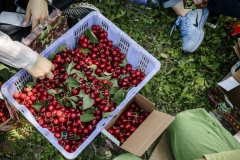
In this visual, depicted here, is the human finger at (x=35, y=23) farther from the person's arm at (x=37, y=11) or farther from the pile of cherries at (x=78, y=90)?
the pile of cherries at (x=78, y=90)

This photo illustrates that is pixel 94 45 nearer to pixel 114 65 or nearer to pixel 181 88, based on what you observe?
pixel 114 65

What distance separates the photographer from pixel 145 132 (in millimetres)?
1862

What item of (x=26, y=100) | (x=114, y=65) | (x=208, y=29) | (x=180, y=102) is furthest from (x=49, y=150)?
(x=208, y=29)

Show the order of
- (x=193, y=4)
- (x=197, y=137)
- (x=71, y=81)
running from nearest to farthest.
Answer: (x=197, y=137), (x=71, y=81), (x=193, y=4)

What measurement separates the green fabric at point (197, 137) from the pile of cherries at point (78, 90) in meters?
0.26

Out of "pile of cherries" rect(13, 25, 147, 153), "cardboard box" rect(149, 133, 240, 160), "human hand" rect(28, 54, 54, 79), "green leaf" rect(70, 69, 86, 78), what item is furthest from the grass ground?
"human hand" rect(28, 54, 54, 79)

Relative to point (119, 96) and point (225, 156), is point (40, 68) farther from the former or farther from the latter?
point (225, 156)

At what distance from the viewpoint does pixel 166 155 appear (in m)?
2.10

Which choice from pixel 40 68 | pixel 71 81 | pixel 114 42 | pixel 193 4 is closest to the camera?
pixel 40 68

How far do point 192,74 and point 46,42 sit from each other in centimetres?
111

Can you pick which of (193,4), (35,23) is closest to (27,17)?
(35,23)

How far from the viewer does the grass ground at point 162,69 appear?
7.05ft

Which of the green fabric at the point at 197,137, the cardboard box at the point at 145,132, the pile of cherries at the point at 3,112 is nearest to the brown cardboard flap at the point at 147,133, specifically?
the cardboard box at the point at 145,132

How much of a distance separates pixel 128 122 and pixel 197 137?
16.9 inches
